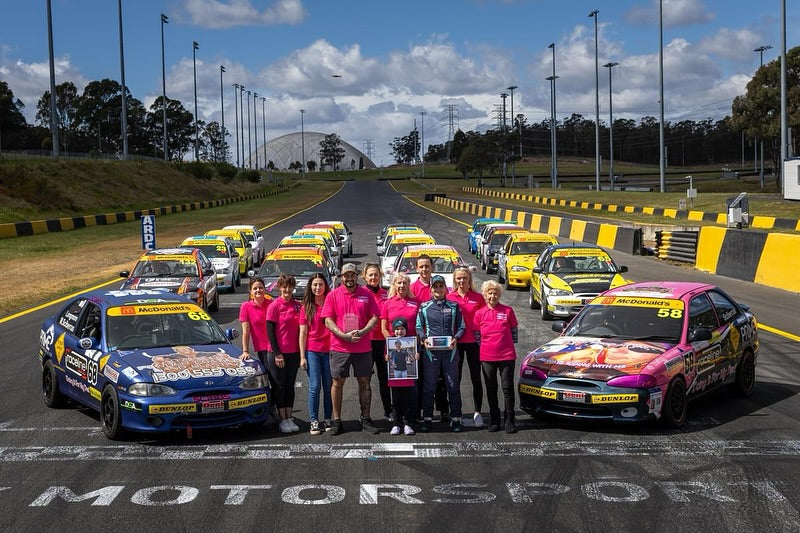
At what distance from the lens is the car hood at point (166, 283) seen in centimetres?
1856

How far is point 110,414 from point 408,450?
9.94 ft

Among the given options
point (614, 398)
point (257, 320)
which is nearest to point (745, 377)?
point (614, 398)

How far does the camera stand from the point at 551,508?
280 inches

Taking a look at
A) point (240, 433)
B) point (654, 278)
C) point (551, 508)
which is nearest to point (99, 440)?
point (240, 433)

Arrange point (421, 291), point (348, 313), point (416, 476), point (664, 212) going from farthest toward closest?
1. point (664, 212)
2. point (421, 291)
3. point (348, 313)
4. point (416, 476)

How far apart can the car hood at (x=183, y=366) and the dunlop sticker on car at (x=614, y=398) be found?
3.44 m

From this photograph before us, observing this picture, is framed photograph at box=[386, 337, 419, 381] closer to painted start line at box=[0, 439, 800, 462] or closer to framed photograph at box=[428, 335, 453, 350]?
framed photograph at box=[428, 335, 453, 350]

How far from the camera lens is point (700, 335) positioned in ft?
33.3

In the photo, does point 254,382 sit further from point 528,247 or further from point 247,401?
point 528,247

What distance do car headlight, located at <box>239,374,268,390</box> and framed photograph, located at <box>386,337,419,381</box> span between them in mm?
1339

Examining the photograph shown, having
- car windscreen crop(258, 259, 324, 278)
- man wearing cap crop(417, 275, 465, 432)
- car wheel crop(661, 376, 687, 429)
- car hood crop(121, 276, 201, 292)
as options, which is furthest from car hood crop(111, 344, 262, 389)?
car windscreen crop(258, 259, 324, 278)

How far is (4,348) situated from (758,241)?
17.7 meters

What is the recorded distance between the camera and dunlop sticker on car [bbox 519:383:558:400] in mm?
9672

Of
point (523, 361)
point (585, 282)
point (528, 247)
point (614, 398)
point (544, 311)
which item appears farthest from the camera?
point (528, 247)
